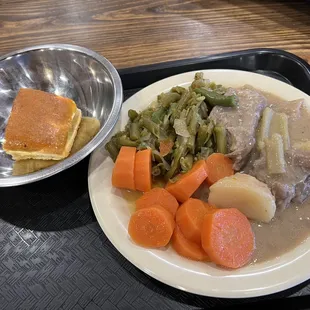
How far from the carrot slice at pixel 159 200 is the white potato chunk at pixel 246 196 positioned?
186 mm

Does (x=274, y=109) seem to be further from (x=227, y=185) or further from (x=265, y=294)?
(x=265, y=294)

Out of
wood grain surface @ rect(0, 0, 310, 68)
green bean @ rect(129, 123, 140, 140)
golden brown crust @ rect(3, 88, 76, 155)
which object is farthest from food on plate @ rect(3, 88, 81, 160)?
wood grain surface @ rect(0, 0, 310, 68)

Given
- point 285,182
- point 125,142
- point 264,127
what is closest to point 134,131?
point 125,142

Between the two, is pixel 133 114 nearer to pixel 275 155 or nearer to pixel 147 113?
pixel 147 113

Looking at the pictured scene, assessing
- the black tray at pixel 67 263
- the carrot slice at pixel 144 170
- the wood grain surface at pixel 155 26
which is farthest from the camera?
the wood grain surface at pixel 155 26

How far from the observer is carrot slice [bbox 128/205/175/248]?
169 cm

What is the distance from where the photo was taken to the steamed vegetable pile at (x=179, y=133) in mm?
1953

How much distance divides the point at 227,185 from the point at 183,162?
284 millimetres

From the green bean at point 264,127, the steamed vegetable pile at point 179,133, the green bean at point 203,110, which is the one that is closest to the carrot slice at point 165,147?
the steamed vegetable pile at point 179,133

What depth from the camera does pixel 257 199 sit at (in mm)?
1703

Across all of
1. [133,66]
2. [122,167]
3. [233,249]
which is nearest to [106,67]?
[133,66]

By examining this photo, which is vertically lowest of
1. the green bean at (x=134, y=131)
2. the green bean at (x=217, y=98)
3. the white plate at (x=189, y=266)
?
the white plate at (x=189, y=266)

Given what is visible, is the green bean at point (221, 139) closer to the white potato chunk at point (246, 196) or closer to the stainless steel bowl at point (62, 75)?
the white potato chunk at point (246, 196)

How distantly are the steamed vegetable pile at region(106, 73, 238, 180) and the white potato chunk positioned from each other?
22cm
